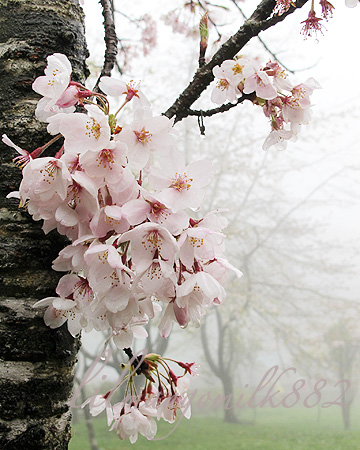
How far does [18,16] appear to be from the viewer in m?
0.49

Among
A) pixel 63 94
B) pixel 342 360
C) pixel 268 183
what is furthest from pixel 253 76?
pixel 342 360

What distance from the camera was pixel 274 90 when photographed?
1.45ft

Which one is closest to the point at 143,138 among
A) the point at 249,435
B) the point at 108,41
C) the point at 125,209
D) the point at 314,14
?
the point at 125,209

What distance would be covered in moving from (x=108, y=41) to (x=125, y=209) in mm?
351

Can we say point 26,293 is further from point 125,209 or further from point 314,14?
point 314,14

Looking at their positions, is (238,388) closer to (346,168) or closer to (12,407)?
(346,168)

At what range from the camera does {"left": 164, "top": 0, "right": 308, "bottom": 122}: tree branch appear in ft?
1.62

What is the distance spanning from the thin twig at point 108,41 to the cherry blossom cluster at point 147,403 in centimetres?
33

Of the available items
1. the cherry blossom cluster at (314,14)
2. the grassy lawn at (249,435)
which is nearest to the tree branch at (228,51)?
the cherry blossom cluster at (314,14)

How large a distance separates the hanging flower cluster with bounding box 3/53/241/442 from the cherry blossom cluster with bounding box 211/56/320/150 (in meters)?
0.16

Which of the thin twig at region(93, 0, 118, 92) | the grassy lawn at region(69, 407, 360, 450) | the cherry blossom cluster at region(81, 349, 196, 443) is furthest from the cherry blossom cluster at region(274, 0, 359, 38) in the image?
the grassy lawn at region(69, 407, 360, 450)

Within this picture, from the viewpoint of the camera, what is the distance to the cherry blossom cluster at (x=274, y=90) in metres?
0.44

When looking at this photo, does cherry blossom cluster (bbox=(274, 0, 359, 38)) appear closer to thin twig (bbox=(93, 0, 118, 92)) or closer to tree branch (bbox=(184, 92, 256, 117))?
tree branch (bbox=(184, 92, 256, 117))

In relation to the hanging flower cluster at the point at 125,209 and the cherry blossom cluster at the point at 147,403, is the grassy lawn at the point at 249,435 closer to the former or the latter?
the cherry blossom cluster at the point at 147,403
